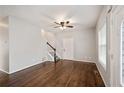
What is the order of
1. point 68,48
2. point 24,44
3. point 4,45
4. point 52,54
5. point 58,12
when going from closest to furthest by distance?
1. point 58,12
2. point 4,45
3. point 24,44
4. point 68,48
5. point 52,54

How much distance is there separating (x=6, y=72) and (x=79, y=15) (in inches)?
122

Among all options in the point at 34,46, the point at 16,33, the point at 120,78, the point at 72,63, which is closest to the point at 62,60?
the point at 72,63

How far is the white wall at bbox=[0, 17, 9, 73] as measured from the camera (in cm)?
427

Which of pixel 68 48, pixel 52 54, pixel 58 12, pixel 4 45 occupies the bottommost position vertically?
pixel 52 54

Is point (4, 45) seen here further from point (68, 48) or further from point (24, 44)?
point (68, 48)

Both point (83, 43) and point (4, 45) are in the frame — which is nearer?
point (4, 45)

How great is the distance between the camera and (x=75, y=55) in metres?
5.49

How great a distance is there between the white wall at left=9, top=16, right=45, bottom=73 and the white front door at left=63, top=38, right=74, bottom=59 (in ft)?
3.57

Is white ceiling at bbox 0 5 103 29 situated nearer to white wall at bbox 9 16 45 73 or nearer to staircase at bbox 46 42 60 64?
white wall at bbox 9 16 45 73

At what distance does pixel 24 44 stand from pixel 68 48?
2.01 m

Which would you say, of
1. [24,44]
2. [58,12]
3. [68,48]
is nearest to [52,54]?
[68,48]

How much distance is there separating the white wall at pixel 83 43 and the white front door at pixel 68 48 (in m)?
0.19

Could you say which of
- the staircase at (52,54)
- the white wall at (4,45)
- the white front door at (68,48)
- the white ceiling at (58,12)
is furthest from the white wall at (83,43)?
the white wall at (4,45)

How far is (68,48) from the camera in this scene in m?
5.78
